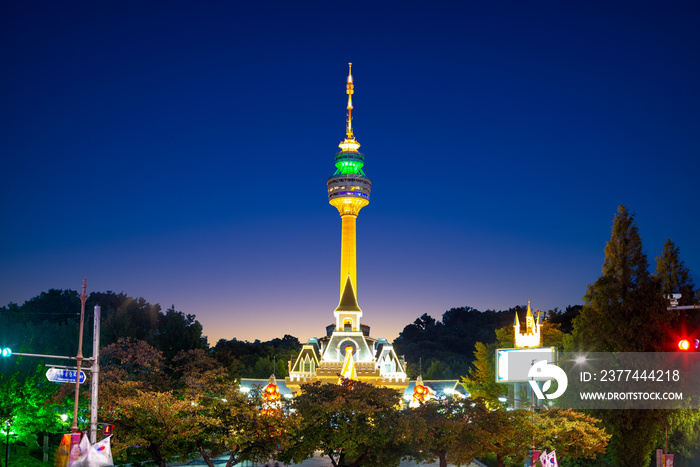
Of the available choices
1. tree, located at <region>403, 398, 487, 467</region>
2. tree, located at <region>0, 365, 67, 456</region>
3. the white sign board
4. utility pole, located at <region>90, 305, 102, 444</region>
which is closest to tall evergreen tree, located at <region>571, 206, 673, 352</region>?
the white sign board

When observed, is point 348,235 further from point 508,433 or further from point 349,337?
point 508,433

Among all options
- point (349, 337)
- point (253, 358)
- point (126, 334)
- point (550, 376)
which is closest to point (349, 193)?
point (349, 337)

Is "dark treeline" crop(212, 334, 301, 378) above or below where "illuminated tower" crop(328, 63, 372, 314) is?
below

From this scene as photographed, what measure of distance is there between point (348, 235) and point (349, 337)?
18.5m

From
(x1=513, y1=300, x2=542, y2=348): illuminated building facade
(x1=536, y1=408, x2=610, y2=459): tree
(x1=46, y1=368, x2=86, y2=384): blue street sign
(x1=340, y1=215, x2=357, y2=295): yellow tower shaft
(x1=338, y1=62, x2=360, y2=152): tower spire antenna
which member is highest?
(x1=338, y1=62, x2=360, y2=152): tower spire antenna

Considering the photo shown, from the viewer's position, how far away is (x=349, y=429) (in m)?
34.7

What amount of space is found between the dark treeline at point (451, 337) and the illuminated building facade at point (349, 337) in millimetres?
14377

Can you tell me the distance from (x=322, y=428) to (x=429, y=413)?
586 cm

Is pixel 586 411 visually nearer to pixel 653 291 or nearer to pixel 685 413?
pixel 685 413

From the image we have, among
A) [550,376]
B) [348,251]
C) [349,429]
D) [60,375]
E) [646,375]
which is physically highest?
[348,251]

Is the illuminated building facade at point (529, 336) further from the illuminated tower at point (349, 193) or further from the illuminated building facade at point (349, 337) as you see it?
the illuminated tower at point (349, 193)

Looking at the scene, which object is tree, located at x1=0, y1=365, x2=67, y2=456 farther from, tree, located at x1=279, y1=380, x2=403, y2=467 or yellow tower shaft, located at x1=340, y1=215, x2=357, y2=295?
yellow tower shaft, located at x1=340, y1=215, x2=357, y2=295

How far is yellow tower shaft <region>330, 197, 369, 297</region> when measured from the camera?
9012 cm

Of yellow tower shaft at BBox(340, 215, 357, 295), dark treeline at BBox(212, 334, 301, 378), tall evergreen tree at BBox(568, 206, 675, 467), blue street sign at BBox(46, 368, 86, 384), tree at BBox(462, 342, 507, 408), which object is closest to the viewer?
blue street sign at BBox(46, 368, 86, 384)
